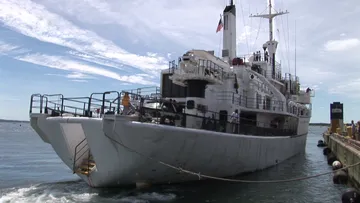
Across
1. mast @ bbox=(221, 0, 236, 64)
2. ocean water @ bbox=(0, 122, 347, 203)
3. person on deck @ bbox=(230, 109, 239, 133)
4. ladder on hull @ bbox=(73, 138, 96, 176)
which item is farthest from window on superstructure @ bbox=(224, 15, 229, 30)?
ladder on hull @ bbox=(73, 138, 96, 176)

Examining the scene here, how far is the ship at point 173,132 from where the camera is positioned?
11852 mm

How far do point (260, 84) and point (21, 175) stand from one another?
1505cm

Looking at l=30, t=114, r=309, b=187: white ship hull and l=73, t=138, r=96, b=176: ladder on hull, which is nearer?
l=30, t=114, r=309, b=187: white ship hull

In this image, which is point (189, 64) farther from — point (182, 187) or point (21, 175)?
point (21, 175)

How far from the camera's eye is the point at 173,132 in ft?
39.1

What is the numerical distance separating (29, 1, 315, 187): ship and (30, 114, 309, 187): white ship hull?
35 mm

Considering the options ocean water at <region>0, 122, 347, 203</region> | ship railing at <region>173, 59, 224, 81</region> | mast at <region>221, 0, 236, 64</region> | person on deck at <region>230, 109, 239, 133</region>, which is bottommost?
ocean water at <region>0, 122, 347, 203</region>

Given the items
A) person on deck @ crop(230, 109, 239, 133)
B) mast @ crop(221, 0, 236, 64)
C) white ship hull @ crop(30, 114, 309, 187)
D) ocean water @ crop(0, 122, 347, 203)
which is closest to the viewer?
white ship hull @ crop(30, 114, 309, 187)

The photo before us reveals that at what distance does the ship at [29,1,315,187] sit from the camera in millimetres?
11852

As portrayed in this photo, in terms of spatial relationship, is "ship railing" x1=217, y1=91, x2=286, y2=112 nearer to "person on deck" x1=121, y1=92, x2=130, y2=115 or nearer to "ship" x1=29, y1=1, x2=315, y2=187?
"ship" x1=29, y1=1, x2=315, y2=187

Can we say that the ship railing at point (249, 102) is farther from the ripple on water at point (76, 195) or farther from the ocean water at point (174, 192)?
A: the ripple on water at point (76, 195)

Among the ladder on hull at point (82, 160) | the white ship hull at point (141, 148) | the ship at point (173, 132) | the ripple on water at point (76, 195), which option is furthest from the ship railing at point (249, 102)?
the ladder on hull at point (82, 160)

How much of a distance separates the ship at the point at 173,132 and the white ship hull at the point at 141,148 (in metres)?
0.04

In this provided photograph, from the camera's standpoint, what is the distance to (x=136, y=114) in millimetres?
12320
